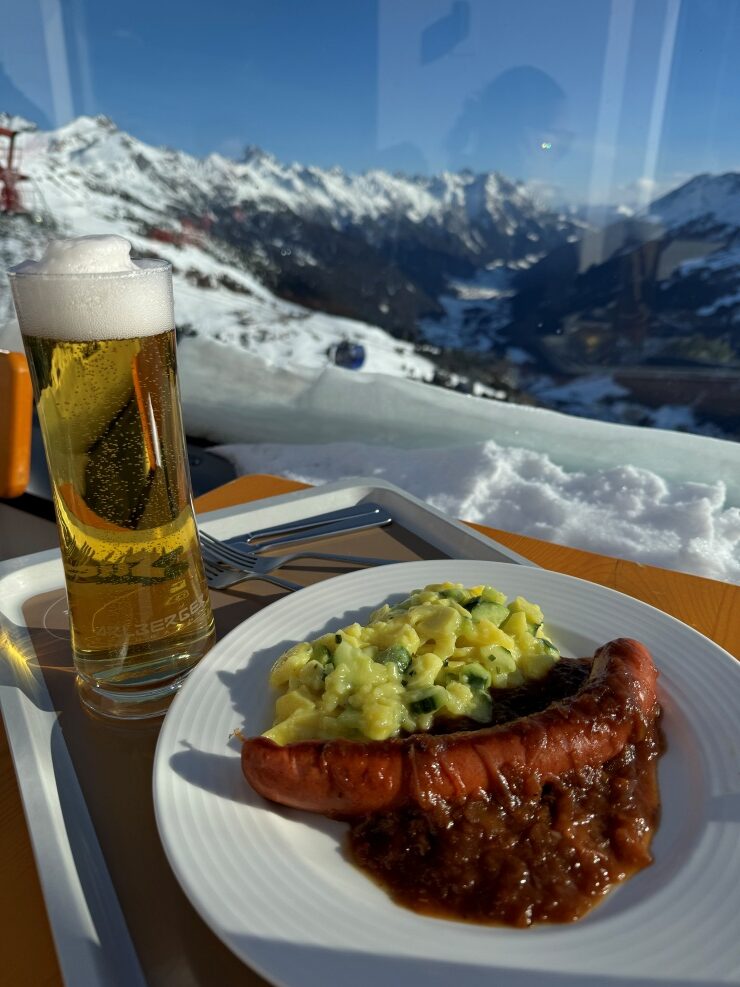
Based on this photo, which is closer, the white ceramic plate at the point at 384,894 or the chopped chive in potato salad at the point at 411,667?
the white ceramic plate at the point at 384,894

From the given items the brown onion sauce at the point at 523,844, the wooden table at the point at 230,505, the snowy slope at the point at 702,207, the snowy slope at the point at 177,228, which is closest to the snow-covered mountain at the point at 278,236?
the snowy slope at the point at 177,228

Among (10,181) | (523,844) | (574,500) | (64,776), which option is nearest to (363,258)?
(10,181)

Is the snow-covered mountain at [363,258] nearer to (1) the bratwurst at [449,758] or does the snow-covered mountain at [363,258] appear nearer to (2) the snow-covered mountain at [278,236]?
(2) the snow-covered mountain at [278,236]

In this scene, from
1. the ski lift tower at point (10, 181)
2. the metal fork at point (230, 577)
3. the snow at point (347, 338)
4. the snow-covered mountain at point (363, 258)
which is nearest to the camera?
the metal fork at point (230, 577)

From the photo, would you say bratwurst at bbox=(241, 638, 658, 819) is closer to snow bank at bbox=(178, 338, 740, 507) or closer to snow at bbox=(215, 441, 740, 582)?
snow at bbox=(215, 441, 740, 582)

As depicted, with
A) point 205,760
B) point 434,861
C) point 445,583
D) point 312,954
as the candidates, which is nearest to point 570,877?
point 434,861

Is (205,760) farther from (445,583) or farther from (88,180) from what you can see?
(88,180)
